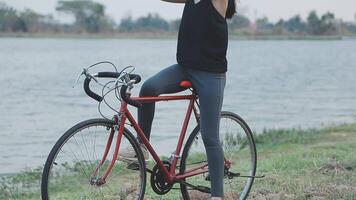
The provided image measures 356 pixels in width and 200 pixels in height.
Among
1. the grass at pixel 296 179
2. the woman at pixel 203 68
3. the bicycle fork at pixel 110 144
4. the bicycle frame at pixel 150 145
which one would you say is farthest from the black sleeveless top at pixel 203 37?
the grass at pixel 296 179

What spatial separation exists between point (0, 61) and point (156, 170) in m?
44.0

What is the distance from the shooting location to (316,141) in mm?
11586

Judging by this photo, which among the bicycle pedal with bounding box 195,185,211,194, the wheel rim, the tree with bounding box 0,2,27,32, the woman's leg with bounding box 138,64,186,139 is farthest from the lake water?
the tree with bounding box 0,2,27,32

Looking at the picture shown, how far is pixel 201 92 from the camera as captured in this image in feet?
14.4

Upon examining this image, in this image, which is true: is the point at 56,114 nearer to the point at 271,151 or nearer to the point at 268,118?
the point at 268,118

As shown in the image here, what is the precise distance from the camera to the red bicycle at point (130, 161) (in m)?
4.15

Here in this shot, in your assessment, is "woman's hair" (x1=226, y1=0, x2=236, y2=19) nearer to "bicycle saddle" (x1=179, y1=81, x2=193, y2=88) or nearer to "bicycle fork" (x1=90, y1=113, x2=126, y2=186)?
"bicycle saddle" (x1=179, y1=81, x2=193, y2=88)

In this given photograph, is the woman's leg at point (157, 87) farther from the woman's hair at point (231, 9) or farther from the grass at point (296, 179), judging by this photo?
the grass at point (296, 179)

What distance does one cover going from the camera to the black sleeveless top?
4.20 metres

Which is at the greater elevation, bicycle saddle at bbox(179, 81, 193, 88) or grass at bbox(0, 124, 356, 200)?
bicycle saddle at bbox(179, 81, 193, 88)

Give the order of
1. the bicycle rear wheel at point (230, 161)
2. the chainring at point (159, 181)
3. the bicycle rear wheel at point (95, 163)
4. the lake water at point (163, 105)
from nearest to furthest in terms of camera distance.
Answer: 1. the bicycle rear wheel at point (95, 163)
2. the chainring at point (159, 181)
3. the bicycle rear wheel at point (230, 161)
4. the lake water at point (163, 105)

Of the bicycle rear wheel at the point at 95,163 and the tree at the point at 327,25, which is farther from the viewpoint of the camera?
the tree at the point at 327,25

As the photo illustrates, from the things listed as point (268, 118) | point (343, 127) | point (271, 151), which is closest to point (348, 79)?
point (268, 118)

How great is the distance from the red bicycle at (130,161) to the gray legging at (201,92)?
0.20 ft
